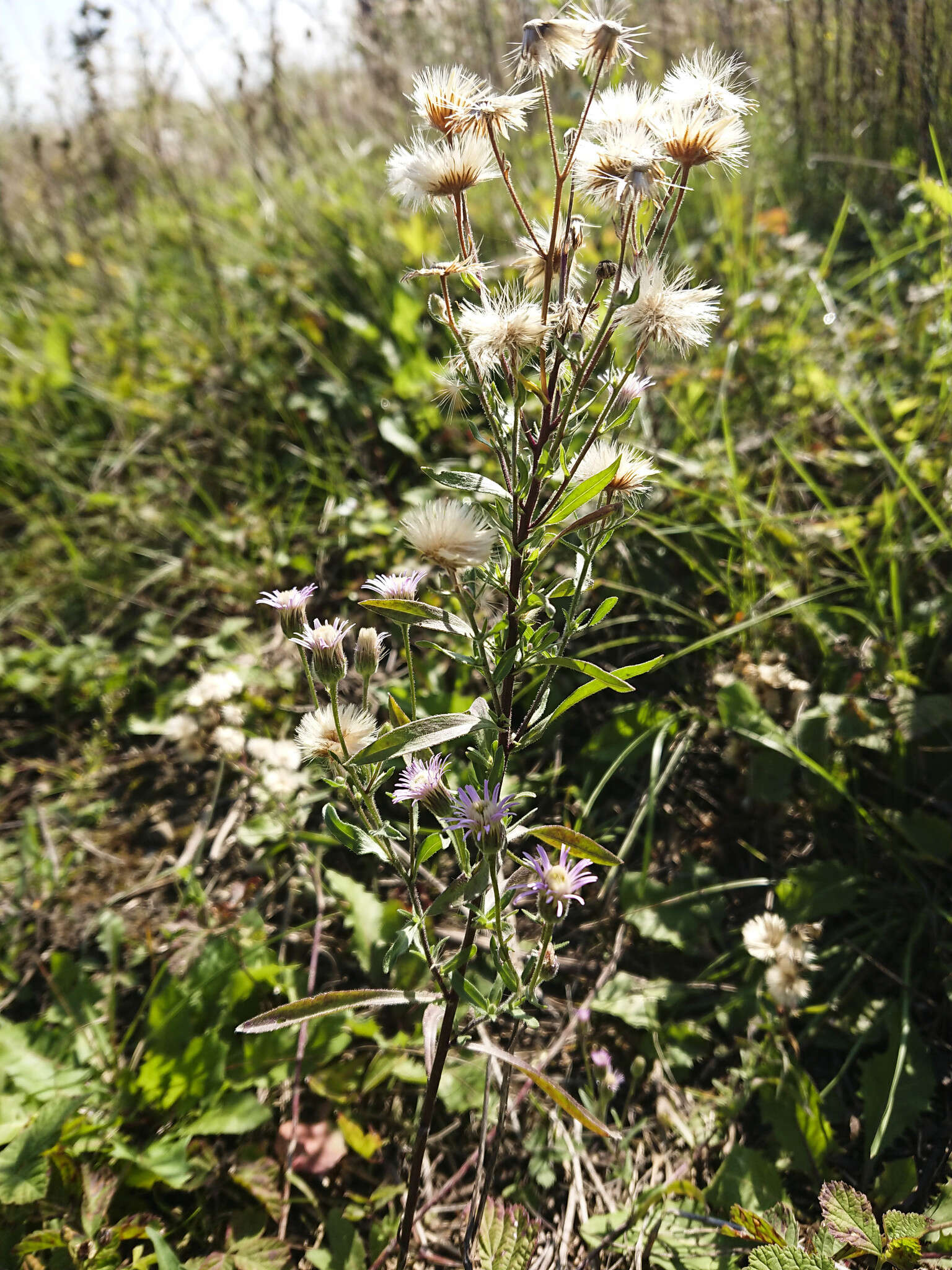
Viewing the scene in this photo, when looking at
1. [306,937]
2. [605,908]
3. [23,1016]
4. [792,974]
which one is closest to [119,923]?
[23,1016]

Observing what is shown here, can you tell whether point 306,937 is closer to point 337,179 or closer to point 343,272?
point 343,272

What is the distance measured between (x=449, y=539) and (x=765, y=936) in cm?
97

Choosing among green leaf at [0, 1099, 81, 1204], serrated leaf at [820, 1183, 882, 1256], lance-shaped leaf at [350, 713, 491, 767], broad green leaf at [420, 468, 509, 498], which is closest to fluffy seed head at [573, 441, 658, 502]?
broad green leaf at [420, 468, 509, 498]

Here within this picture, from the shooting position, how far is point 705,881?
169cm

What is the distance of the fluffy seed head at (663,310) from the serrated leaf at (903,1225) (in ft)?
3.81

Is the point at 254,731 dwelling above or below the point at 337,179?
below

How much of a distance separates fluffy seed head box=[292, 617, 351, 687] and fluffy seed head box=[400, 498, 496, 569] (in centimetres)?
18

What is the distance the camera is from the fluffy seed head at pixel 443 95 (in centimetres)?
95

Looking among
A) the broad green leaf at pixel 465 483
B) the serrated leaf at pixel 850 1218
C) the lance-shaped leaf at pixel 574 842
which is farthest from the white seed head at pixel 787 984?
the broad green leaf at pixel 465 483

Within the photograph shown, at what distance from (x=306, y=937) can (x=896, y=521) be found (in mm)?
1654

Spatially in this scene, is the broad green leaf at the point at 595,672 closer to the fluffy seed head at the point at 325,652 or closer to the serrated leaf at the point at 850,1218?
Answer: the fluffy seed head at the point at 325,652

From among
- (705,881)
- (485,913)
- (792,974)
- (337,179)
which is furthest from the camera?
(337,179)

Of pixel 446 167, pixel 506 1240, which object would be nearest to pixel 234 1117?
pixel 506 1240

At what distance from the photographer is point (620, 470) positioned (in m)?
1.04
